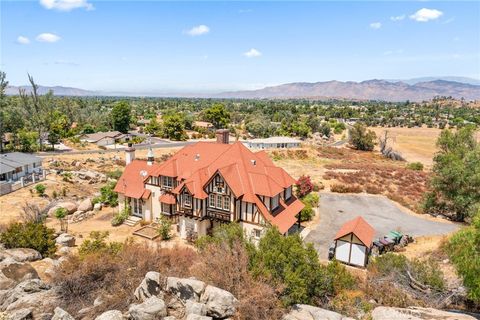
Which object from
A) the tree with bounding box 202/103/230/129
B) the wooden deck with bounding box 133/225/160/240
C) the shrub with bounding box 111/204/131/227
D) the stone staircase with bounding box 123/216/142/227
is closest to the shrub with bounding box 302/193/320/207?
the wooden deck with bounding box 133/225/160/240

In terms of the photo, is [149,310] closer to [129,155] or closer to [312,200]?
Result: [129,155]

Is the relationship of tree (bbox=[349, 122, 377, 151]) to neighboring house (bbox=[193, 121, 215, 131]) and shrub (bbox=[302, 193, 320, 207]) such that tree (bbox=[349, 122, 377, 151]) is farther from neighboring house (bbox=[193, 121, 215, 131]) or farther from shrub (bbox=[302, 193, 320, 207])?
shrub (bbox=[302, 193, 320, 207])

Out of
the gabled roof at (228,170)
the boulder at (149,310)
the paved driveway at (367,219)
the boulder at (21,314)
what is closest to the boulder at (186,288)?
the boulder at (149,310)

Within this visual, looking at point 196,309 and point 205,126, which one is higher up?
point 205,126

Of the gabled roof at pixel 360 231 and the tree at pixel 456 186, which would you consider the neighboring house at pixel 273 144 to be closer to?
the tree at pixel 456 186

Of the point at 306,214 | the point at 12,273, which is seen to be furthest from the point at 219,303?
the point at 306,214
